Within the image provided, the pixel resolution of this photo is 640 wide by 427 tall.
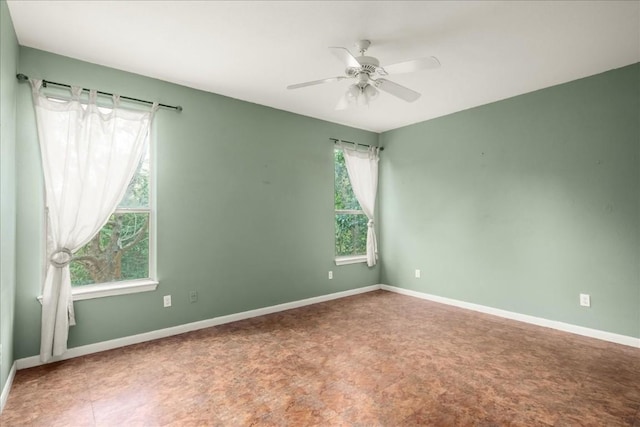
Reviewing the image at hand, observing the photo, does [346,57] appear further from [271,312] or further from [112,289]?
[271,312]

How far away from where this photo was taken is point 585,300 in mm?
3367

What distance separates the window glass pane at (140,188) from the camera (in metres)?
3.28

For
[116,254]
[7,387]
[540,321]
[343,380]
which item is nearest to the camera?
[7,387]

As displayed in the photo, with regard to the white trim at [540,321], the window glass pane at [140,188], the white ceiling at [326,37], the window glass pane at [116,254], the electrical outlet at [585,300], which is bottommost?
the white trim at [540,321]

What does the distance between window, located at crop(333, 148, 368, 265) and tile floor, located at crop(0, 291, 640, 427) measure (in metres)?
1.69

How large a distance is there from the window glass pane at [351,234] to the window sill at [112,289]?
106 inches

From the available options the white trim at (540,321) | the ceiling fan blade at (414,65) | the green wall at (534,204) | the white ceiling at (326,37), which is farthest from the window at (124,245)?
the white trim at (540,321)

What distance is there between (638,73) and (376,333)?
353 centimetres

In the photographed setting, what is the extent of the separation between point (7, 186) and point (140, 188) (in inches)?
44.4

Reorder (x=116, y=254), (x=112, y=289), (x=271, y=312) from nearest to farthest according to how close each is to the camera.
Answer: (x=112, y=289)
(x=116, y=254)
(x=271, y=312)

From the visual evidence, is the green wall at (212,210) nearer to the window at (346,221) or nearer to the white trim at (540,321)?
the window at (346,221)

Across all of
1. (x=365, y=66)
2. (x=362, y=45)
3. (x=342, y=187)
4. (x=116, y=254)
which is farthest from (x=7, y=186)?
(x=342, y=187)

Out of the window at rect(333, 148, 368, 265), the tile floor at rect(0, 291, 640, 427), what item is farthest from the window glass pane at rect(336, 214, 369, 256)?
the tile floor at rect(0, 291, 640, 427)

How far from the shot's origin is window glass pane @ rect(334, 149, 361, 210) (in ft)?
→ 16.7
